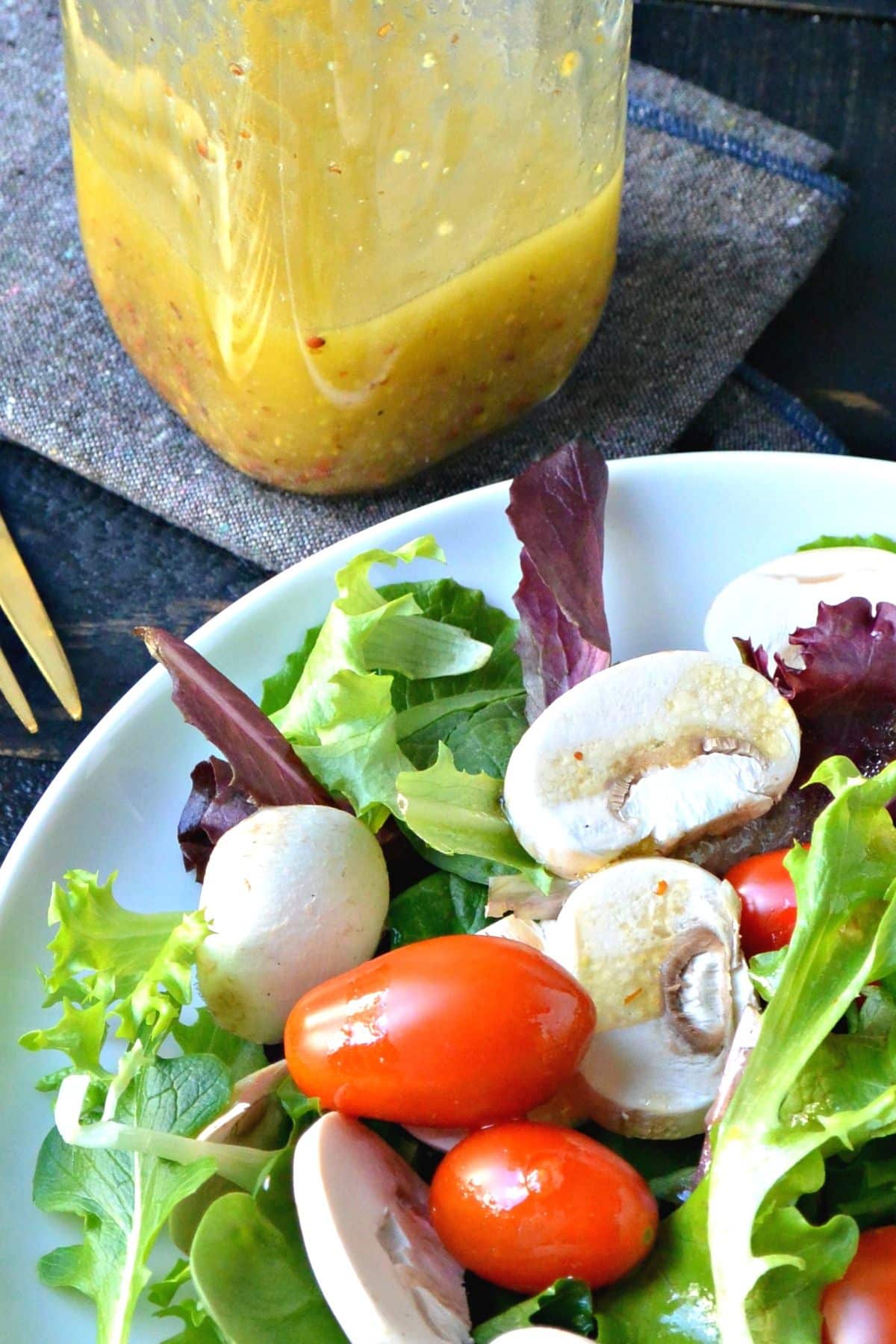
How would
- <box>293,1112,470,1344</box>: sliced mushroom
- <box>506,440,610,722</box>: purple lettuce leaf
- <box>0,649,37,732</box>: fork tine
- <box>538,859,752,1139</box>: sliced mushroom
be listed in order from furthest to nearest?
A: <box>0,649,37,732</box>: fork tine → <box>506,440,610,722</box>: purple lettuce leaf → <box>538,859,752,1139</box>: sliced mushroom → <box>293,1112,470,1344</box>: sliced mushroom

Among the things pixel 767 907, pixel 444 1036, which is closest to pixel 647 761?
pixel 767 907

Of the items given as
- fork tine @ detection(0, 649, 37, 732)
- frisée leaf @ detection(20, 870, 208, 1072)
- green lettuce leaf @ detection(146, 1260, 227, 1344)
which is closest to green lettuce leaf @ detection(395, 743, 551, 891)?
frisée leaf @ detection(20, 870, 208, 1072)

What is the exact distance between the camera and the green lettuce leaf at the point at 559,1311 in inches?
22.7

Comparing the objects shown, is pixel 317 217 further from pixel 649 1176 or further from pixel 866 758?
pixel 649 1176

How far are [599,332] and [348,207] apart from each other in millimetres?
401

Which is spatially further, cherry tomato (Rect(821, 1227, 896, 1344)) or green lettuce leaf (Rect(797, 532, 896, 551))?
green lettuce leaf (Rect(797, 532, 896, 551))

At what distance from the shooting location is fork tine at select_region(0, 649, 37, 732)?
0.92 metres

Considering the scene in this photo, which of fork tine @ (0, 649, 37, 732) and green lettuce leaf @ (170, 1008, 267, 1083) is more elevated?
fork tine @ (0, 649, 37, 732)

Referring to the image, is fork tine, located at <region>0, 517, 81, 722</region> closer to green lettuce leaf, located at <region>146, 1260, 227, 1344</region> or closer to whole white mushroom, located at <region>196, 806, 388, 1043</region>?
whole white mushroom, located at <region>196, 806, 388, 1043</region>

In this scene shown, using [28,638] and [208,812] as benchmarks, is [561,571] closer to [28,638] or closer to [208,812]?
[208,812]

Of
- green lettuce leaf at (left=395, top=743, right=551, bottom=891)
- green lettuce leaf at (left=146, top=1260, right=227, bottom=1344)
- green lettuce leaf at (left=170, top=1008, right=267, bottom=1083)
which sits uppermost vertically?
green lettuce leaf at (left=395, top=743, right=551, bottom=891)

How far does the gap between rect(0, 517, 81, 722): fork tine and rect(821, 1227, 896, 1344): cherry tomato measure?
58cm

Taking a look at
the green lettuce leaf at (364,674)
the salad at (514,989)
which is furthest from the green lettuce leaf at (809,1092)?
the green lettuce leaf at (364,674)

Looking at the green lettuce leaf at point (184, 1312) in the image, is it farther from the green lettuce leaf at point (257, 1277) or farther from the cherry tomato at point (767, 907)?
the cherry tomato at point (767, 907)
